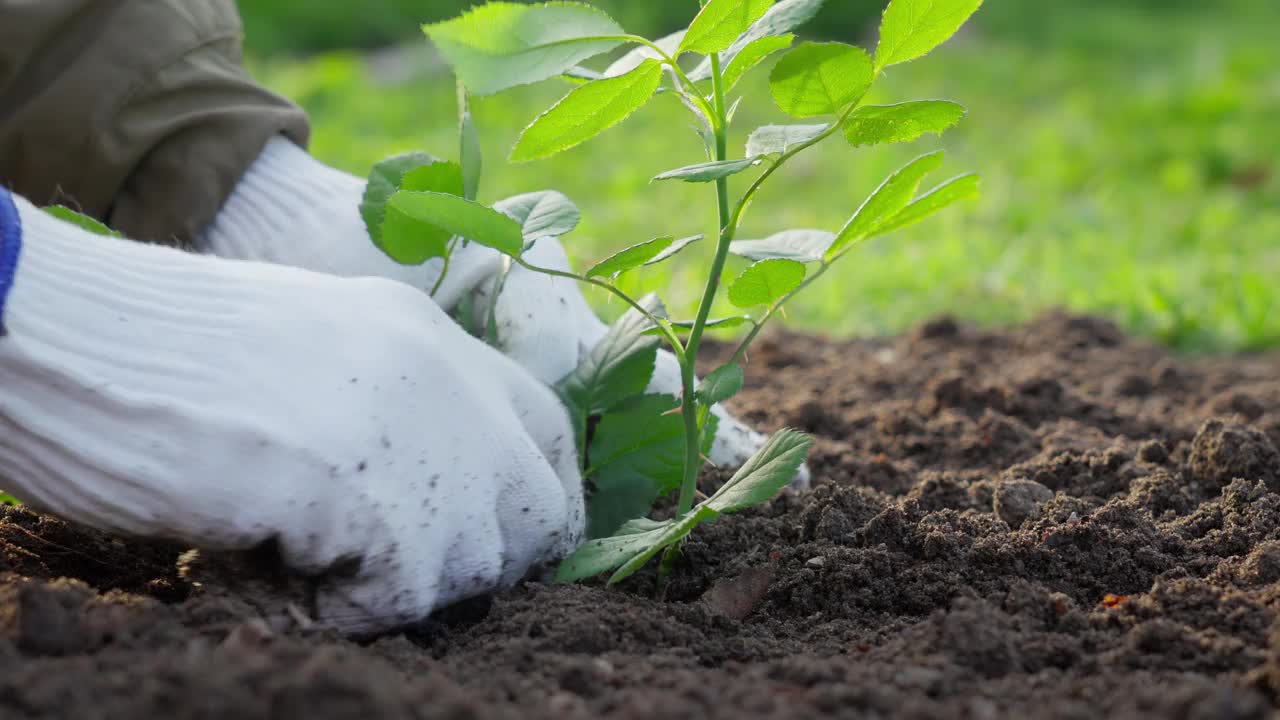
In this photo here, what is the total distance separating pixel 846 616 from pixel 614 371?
1.33 feet

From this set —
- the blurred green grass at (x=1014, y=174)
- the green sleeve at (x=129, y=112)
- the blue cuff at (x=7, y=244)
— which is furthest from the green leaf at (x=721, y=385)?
the blurred green grass at (x=1014, y=174)

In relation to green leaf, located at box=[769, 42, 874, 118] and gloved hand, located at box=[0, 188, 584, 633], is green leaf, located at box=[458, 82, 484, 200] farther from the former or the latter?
green leaf, located at box=[769, 42, 874, 118]

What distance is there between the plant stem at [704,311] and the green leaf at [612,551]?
4 centimetres

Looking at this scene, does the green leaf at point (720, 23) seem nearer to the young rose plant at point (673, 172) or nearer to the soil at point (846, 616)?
the young rose plant at point (673, 172)

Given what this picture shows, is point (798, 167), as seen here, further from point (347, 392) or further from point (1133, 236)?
point (347, 392)

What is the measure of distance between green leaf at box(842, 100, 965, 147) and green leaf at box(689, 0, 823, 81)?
115 millimetres

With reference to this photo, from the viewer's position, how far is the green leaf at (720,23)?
1.12 m

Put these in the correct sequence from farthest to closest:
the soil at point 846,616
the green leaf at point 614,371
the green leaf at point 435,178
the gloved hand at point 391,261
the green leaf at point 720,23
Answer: the gloved hand at point 391,261
the green leaf at point 614,371
the green leaf at point 435,178
the green leaf at point 720,23
the soil at point 846,616

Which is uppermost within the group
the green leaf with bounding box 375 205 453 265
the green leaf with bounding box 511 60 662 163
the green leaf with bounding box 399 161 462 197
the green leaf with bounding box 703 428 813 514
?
the green leaf with bounding box 511 60 662 163

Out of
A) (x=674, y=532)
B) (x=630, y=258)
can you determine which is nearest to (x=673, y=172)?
(x=630, y=258)

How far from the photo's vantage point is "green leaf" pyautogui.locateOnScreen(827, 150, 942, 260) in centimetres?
125

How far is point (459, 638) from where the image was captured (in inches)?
50.1

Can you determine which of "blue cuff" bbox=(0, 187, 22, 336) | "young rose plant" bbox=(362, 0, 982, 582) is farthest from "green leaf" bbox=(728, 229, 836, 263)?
"blue cuff" bbox=(0, 187, 22, 336)

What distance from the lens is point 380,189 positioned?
1.41 m
